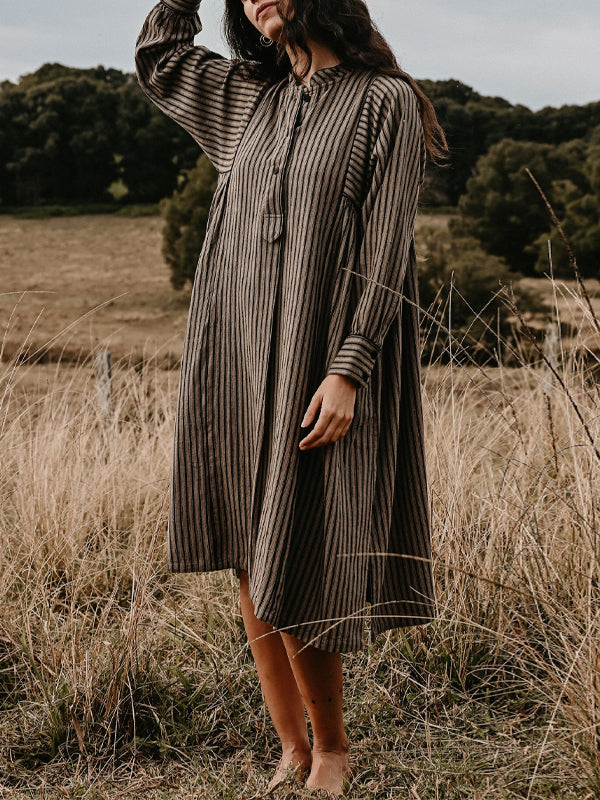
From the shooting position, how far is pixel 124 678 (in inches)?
82.2

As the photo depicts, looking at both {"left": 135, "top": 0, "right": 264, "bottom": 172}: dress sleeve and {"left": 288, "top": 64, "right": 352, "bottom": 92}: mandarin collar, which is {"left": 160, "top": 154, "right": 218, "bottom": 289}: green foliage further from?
{"left": 288, "top": 64, "right": 352, "bottom": 92}: mandarin collar

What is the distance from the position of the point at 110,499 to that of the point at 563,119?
1706 cm

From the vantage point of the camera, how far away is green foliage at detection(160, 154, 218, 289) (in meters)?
13.9

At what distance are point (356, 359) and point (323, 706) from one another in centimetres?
77

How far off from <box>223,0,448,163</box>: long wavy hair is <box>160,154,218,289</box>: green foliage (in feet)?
39.0

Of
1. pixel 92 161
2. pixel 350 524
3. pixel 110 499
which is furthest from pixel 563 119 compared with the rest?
pixel 350 524

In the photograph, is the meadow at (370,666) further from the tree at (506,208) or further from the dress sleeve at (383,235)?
the tree at (506,208)

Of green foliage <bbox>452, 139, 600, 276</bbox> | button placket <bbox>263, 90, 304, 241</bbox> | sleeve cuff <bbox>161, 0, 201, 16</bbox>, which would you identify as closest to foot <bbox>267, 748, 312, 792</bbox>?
button placket <bbox>263, 90, 304, 241</bbox>

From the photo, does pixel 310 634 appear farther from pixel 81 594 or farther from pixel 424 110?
pixel 81 594

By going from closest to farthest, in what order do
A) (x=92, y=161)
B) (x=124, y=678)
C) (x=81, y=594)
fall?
1. (x=124, y=678)
2. (x=81, y=594)
3. (x=92, y=161)

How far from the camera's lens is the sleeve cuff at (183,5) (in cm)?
186

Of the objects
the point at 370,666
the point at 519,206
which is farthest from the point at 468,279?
the point at 370,666

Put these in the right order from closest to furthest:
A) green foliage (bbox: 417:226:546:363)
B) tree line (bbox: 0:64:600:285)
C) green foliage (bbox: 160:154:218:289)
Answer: green foliage (bbox: 417:226:546:363) → green foliage (bbox: 160:154:218:289) → tree line (bbox: 0:64:600:285)

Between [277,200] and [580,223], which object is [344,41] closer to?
[277,200]
